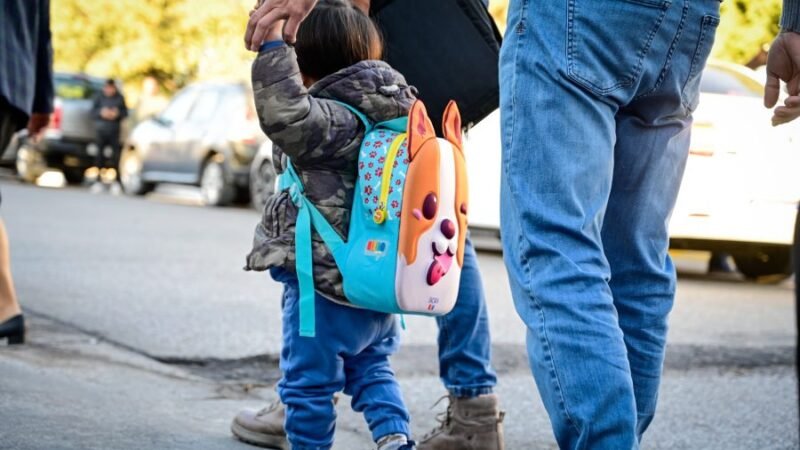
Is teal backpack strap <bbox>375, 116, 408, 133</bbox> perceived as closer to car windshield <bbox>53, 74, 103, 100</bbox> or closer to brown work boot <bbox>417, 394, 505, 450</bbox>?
brown work boot <bbox>417, 394, 505, 450</bbox>

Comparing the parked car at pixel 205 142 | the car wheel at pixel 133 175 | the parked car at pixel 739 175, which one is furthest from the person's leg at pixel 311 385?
the car wheel at pixel 133 175

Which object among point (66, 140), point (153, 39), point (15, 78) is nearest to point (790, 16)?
point (15, 78)

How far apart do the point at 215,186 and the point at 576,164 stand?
48.7ft

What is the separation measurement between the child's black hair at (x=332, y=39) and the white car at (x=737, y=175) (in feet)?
16.3

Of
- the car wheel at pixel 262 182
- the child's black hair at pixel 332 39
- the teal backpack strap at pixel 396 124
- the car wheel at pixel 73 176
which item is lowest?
the car wheel at pixel 73 176

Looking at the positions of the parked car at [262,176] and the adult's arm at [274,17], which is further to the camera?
the parked car at [262,176]

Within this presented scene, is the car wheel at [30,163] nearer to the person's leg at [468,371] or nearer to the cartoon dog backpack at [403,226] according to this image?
the person's leg at [468,371]

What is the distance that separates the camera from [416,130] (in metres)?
2.85

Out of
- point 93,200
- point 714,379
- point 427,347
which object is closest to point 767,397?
Answer: point 714,379

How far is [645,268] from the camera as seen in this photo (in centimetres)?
268

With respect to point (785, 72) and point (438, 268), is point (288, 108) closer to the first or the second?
point (438, 268)

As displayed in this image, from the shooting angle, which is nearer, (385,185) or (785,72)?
(785,72)

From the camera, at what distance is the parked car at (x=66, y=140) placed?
2134cm

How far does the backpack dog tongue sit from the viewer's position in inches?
114
